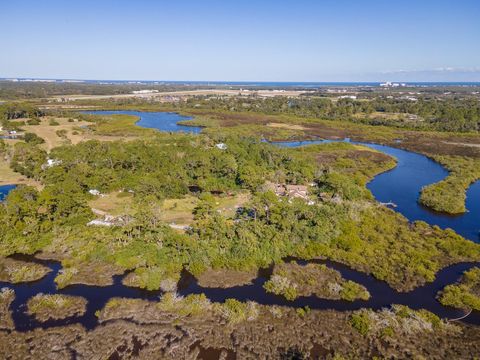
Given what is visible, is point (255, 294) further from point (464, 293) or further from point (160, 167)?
point (160, 167)

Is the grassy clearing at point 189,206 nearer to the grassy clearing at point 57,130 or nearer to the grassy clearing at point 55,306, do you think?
the grassy clearing at point 55,306

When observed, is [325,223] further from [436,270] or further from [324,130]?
[324,130]

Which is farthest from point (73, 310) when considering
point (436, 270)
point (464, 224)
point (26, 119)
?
point (26, 119)

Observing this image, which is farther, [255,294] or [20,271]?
[20,271]

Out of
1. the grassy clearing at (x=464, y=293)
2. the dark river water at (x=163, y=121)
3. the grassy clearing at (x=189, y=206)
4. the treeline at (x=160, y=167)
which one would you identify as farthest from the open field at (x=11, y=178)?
the grassy clearing at (x=464, y=293)

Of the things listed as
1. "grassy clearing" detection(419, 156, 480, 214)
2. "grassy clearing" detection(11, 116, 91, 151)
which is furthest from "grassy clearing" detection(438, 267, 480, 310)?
"grassy clearing" detection(11, 116, 91, 151)

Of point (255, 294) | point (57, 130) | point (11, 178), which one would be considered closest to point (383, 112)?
point (57, 130)
